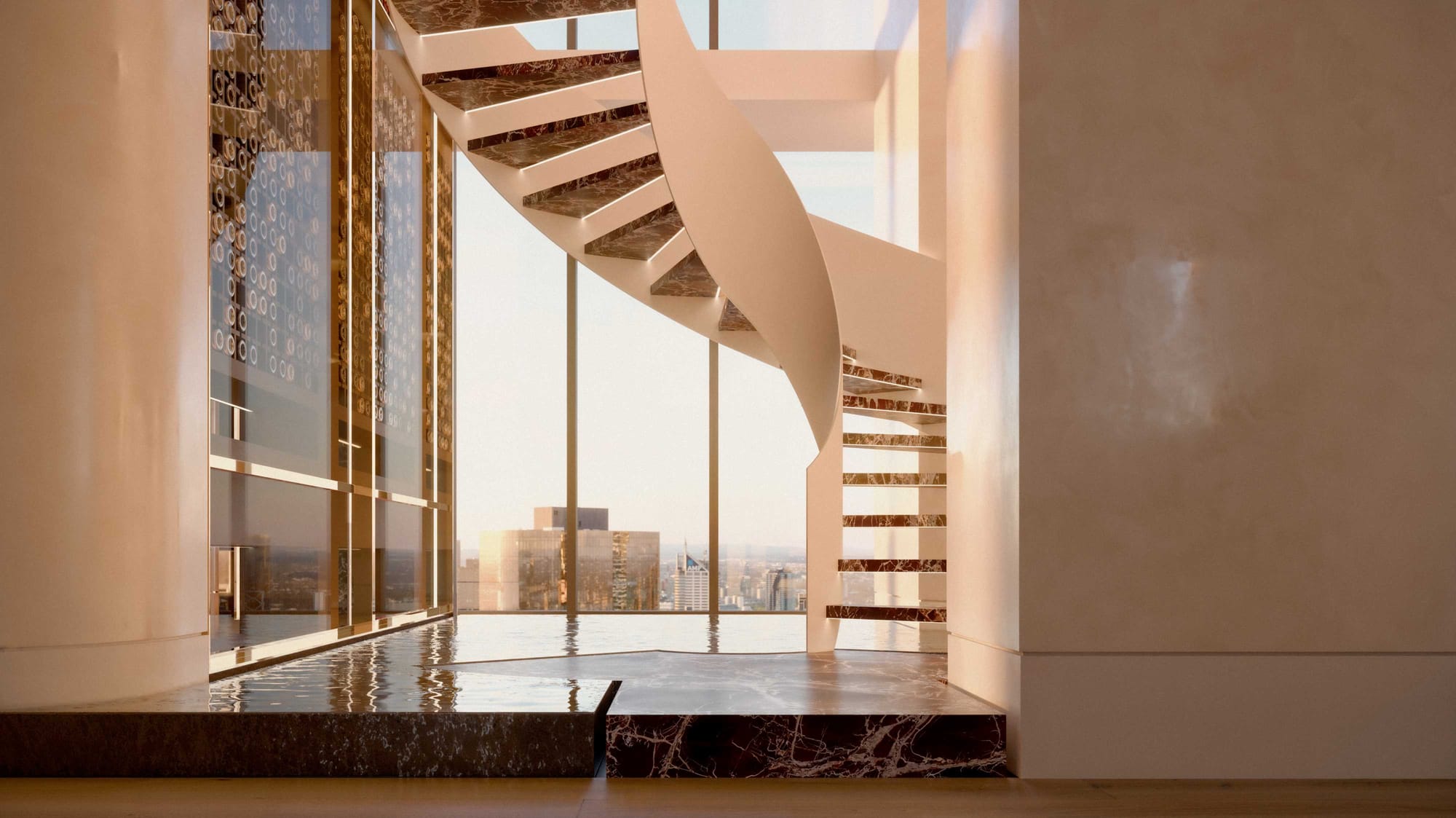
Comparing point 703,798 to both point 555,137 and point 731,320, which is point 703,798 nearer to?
point 555,137

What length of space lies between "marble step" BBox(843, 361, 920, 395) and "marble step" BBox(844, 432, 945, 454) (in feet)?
0.94

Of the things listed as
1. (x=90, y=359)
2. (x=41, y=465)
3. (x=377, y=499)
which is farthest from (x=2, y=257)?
(x=377, y=499)

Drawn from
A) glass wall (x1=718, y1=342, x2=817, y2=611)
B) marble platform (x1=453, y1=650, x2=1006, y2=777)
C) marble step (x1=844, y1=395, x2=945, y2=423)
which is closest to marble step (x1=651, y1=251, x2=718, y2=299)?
marble step (x1=844, y1=395, x2=945, y2=423)

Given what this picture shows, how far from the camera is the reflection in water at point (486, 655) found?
2.73 metres

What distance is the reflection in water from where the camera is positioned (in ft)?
8.95

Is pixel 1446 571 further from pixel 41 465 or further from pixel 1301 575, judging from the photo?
pixel 41 465

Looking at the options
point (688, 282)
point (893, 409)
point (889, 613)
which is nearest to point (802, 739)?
point (889, 613)

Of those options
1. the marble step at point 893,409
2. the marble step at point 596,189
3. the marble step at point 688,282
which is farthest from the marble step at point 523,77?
the marble step at point 893,409

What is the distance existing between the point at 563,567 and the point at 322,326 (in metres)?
2.97

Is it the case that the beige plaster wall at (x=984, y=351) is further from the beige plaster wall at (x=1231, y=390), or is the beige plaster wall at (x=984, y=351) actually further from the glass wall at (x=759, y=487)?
the glass wall at (x=759, y=487)

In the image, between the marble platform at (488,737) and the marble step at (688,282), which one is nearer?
the marble platform at (488,737)

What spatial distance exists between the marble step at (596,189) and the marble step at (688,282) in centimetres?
46

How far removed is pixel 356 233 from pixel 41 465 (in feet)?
7.57

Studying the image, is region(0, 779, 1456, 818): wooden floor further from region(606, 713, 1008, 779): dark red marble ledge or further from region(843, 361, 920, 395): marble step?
region(843, 361, 920, 395): marble step
